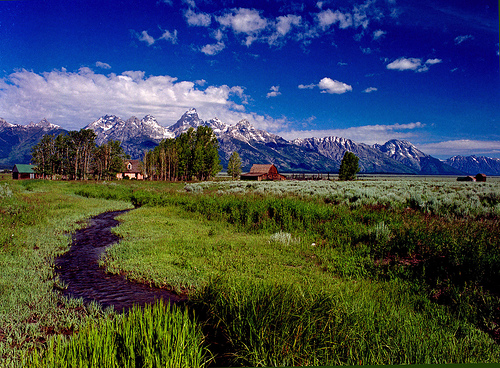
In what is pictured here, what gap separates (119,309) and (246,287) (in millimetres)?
3302

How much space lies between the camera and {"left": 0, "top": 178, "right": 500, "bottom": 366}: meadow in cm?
278

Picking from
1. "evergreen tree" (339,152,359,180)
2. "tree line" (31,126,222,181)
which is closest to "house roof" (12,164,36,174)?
"tree line" (31,126,222,181)

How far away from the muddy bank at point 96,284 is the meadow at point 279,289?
0.32 meters

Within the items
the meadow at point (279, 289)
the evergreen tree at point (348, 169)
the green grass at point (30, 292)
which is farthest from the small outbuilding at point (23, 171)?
the evergreen tree at point (348, 169)

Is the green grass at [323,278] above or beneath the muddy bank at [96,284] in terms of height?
above

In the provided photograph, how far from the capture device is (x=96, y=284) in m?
6.62

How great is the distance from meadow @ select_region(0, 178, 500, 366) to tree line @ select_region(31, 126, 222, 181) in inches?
2217

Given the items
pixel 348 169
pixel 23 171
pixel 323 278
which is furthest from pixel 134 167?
pixel 323 278

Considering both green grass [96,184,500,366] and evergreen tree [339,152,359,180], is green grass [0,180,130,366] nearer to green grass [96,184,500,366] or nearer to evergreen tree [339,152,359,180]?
green grass [96,184,500,366]

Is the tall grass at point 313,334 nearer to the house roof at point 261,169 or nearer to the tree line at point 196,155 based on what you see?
the tree line at point 196,155

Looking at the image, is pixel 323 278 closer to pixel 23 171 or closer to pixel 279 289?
pixel 279 289

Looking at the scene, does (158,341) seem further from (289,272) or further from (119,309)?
(289,272)

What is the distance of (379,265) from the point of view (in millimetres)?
7023

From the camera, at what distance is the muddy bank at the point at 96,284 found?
5.70m
